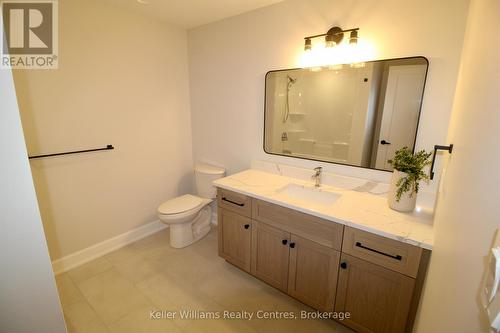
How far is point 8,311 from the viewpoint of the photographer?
912 mm

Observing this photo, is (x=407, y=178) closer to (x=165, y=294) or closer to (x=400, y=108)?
(x=400, y=108)

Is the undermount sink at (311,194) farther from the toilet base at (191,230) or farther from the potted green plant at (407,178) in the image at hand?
the toilet base at (191,230)

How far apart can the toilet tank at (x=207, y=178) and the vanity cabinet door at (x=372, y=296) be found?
161 cm

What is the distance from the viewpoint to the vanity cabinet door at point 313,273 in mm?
1486

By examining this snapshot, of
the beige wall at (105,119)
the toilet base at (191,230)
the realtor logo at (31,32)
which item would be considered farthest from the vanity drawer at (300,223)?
the realtor logo at (31,32)

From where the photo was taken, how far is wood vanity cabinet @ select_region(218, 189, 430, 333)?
1.25m

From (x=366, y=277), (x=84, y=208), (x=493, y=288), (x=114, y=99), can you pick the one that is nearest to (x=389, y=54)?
(x=366, y=277)

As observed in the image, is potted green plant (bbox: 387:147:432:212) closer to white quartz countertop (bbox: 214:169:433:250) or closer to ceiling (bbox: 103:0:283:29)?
white quartz countertop (bbox: 214:169:433:250)

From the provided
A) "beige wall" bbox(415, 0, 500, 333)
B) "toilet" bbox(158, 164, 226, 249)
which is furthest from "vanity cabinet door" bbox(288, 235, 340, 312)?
"toilet" bbox(158, 164, 226, 249)

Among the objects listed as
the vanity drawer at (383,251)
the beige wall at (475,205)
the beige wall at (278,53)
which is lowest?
the vanity drawer at (383,251)

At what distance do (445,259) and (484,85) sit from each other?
0.58 metres

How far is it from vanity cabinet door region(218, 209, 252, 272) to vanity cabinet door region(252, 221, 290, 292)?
2.7 inches

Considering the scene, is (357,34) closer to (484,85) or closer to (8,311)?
(484,85)

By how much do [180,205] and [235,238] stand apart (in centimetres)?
77
